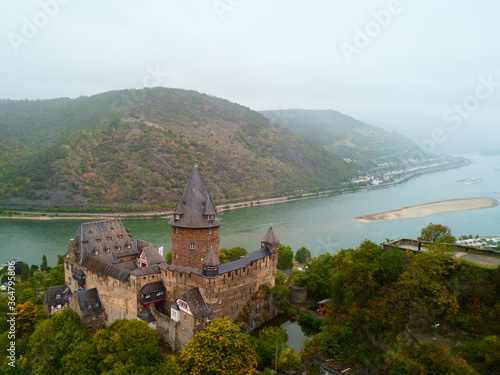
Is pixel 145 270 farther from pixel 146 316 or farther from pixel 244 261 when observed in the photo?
pixel 244 261

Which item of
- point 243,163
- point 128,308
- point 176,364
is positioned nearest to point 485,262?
point 176,364

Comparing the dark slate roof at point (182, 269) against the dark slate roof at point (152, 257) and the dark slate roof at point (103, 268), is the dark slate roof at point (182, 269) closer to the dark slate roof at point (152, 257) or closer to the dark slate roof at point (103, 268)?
the dark slate roof at point (152, 257)

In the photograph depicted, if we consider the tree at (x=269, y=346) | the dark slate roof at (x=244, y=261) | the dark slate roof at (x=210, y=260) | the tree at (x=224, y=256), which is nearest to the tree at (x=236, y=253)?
the tree at (x=224, y=256)

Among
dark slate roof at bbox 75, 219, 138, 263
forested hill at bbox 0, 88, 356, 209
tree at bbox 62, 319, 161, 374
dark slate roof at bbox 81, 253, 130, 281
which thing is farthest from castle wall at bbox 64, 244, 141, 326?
forested hill at bbox 0, 88, 356, 209

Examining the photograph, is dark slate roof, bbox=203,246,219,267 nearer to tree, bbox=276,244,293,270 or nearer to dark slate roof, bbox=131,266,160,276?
dark slate roof, bbox=131,266,160,276

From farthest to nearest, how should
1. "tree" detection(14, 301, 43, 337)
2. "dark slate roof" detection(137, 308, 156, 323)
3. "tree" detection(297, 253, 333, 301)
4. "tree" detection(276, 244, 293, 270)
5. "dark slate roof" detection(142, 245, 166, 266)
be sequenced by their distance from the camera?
1. "tree" detection(276, 244, 293, 270)
2. "tree" detection(297, 253, 333, 301)
3. "dark slate roof" detection(142, 245, 166, 266)
4. "tree" detection(14, 301, 43, 337)
5. "dark slate roof" detection(137, 308, 156, 323)

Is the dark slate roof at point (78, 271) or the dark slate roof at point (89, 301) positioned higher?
the dark slate roof at point (78, 271)
